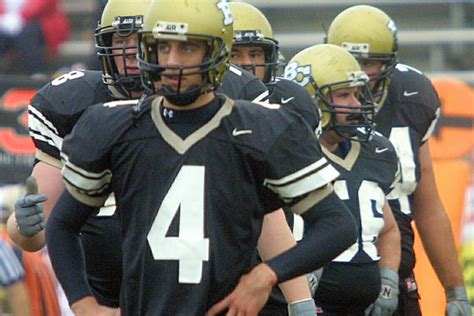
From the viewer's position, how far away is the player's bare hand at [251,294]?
3387 mm

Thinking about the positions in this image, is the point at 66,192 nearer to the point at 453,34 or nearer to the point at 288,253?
the point at 288,253

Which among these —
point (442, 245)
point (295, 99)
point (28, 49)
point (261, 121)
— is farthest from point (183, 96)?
point (28, 49)

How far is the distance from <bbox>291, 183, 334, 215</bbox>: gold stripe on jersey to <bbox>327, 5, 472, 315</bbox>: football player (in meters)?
1.91

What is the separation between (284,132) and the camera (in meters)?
3.43

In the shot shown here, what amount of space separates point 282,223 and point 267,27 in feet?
3.69

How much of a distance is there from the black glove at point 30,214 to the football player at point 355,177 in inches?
43.4

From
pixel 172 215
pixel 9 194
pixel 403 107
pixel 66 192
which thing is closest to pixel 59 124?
pixel 66 192

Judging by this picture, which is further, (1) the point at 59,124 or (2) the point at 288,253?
(1) the point at 59,124

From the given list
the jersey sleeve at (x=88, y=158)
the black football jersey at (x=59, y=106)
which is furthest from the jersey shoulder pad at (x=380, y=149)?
the jersey sleeve at (x=88, y=158)

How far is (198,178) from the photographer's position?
3404 millimetres

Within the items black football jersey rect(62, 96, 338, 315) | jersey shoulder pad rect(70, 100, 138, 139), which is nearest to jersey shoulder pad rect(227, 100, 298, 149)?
black football jersey rect(62, 96, 338, 315)

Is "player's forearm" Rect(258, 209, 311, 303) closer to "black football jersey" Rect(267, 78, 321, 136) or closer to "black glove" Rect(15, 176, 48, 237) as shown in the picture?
"black football jersey" Rect(267, 78, 321, 136)

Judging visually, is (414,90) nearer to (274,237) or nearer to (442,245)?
(442,245)

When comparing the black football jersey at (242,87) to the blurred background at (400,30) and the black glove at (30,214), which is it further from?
the blurred background at (400,30)
